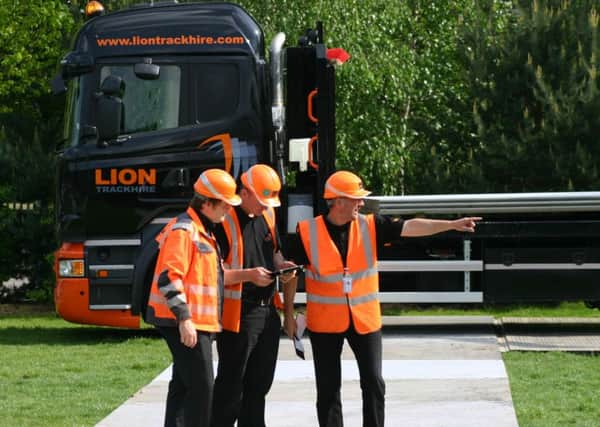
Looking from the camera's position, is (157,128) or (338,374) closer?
(338,374)

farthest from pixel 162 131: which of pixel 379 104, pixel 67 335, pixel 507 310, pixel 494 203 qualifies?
pixel 379 104

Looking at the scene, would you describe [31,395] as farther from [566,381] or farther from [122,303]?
[566,381]

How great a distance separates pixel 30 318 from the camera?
1872cm

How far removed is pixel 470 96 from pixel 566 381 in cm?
953

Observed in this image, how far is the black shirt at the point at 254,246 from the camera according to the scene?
7.82m

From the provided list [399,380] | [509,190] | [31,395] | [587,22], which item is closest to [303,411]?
[399,380]

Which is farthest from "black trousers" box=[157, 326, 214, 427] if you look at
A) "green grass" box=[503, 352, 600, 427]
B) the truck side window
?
the truck side window

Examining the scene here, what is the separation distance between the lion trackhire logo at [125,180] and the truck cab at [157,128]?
1 centimetres

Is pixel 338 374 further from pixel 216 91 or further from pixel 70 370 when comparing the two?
pixel 216 91

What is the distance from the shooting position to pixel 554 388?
10.6 m

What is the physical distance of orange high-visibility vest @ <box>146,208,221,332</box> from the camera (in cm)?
710

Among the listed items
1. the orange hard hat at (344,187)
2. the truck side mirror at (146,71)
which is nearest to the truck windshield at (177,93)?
the truck side mirror at (146,71)

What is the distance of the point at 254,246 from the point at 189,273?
0.80m

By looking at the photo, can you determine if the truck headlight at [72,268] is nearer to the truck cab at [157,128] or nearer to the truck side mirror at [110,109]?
the truck cab at [157,128]
